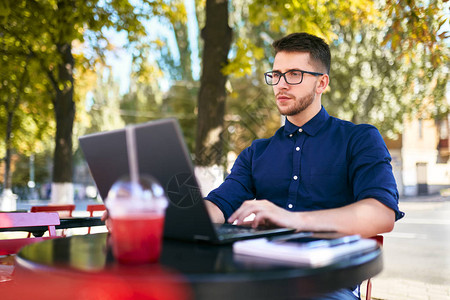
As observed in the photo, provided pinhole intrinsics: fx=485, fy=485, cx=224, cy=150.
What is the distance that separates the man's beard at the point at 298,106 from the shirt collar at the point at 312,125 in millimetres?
81

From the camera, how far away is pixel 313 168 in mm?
2445

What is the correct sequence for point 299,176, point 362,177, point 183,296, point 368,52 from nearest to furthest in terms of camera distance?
point 183,296, point 362,177, point 299,176, point 368,52

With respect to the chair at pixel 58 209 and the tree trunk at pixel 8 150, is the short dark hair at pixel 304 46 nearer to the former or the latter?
the chair at pixel 58 209

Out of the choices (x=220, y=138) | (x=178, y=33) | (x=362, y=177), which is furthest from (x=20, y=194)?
(x=362, y=177)

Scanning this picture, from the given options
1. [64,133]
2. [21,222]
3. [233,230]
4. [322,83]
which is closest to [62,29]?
[64,133]

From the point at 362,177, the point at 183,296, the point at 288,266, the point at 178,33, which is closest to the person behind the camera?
the point at 183,296

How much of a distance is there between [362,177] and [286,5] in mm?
5290

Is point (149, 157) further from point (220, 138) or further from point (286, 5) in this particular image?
point (286, 5)

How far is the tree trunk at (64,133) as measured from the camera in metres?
9.29

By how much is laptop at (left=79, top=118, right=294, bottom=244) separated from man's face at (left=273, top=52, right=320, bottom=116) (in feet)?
3.28

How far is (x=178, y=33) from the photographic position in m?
24.5

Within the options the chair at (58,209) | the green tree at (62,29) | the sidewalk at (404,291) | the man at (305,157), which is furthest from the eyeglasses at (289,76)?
the green tree at (62,29)

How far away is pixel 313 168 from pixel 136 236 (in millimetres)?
1461

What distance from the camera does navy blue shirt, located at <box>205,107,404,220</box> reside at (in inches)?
90.3
